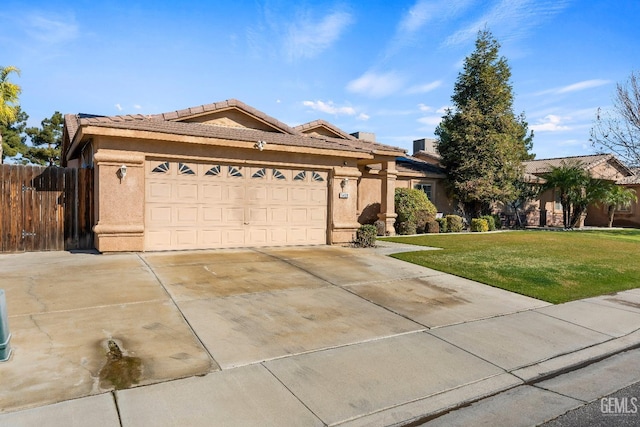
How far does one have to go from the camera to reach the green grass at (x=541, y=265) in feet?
27.6

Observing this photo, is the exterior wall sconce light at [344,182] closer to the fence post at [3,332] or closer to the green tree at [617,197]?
the fence post at [3,332]

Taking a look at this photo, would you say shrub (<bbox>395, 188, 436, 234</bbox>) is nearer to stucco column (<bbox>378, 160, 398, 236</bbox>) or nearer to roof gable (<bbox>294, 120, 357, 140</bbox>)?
stucco column (<bbox>378, 160, 398, 236</bbox>)

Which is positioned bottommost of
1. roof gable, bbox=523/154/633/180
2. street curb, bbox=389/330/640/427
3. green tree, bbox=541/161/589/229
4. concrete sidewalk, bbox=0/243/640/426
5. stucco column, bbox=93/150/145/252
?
street curb, bbox=389/330/640/427

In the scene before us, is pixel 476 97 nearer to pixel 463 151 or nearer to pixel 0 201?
pixel 463 151

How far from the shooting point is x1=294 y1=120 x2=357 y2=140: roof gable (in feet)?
Result: 59.9

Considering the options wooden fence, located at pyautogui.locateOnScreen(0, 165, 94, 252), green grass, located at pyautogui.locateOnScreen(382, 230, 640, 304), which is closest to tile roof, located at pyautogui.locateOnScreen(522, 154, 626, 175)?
Result: green grass, located at pyautogui.locateOnScreen(382, 230, 640, 304)

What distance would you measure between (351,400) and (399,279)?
494 cm

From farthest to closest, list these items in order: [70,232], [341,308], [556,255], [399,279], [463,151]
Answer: [463,151]
[556,255]
[70,232]
[399,279]
[341,308]

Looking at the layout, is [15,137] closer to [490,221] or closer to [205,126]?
[205,126]

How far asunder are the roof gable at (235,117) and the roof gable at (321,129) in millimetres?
4402

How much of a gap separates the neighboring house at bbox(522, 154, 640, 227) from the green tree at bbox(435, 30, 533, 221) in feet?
12.0

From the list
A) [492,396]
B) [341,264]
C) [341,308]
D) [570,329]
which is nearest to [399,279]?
[341,264]

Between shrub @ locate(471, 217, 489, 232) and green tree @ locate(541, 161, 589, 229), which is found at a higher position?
green tree @ locate(541, 161, 589, 229)

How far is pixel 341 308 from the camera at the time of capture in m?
6.40
